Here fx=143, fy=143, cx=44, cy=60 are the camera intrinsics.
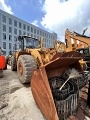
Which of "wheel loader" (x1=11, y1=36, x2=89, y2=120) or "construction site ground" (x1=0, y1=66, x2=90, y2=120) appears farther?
"construction site ground" (x1=0, y1=66, x2=90, y2=120)

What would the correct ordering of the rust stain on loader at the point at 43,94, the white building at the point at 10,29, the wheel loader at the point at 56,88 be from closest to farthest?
1. the rust stain on loader at the point at 43,94
2. the wheel loader at the point at 56,88
3. the white building at the point at 10,29

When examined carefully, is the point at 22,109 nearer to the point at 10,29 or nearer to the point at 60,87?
the point at 60,87

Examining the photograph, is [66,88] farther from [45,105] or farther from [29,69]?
[29,69]

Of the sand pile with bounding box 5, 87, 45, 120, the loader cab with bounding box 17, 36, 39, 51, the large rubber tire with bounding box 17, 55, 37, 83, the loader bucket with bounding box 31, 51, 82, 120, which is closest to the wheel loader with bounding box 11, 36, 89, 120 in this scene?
the loader bucket with bounding box 31, 51, 82, 120

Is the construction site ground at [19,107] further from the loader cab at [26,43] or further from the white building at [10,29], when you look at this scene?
the white building at [10,29]

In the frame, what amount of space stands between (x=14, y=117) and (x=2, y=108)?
1.59 feet

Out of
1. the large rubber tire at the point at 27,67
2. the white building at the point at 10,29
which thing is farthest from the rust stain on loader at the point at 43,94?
the white building at the point at 10,29

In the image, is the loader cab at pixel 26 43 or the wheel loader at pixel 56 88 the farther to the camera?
the loader cab at pixel 26 43

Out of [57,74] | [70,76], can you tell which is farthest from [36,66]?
[70,76]

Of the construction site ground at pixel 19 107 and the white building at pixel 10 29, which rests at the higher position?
the white building at pixel 10 29

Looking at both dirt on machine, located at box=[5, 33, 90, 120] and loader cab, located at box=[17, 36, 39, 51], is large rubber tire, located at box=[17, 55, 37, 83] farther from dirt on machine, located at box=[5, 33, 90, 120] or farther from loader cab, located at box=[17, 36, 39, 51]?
loader cab, located at box=[17, 36, 39, 51]

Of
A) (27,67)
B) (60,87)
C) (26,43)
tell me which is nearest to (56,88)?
(60,87)

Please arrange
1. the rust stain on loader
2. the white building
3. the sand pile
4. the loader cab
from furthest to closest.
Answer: the white building
the loader cab
the sand pile
the rust stain on loader

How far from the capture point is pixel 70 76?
9.73ft
